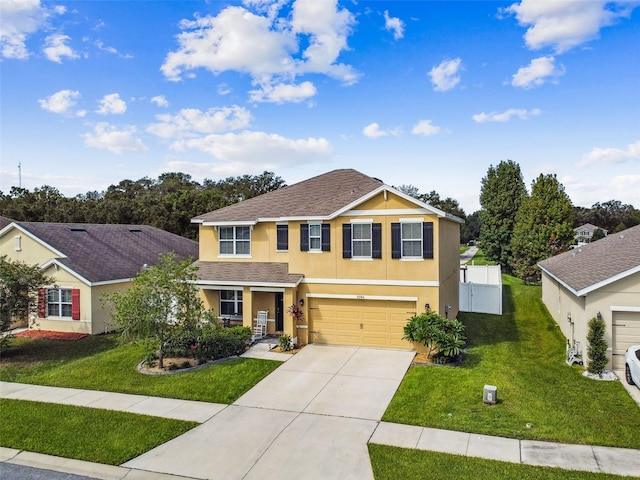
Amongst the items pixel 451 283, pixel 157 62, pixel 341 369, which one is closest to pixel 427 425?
pixel 341 369

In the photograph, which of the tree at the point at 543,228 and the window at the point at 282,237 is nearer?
the window at the point at 282,237

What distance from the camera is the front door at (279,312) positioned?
19.0 metres

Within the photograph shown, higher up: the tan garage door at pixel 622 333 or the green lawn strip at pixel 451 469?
the tan garage door at pixel 622 333

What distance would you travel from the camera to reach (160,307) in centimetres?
1443

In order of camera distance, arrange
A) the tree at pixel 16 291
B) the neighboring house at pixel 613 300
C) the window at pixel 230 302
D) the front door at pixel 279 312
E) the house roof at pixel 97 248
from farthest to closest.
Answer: the house roof at pixel 97 248 → the window at pixel 230 302 → the front door at pixel 279 312 → the tree at pixel 16 291 → the neighboring house at pixel 613 300

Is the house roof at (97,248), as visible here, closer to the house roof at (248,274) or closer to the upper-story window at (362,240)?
the house roof at (248,274)

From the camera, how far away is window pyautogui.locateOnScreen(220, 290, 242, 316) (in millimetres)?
19844

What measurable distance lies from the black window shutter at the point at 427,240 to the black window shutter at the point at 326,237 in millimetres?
3831

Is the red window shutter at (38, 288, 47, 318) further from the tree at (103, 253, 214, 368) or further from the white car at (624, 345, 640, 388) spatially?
the white car at (624, 345, 640, 388)

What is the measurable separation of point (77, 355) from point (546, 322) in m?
21.4

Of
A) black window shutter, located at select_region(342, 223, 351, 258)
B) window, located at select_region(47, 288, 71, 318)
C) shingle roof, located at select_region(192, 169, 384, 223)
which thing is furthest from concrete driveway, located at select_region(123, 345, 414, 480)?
window, located at select_region(47, 288, 71, 318)

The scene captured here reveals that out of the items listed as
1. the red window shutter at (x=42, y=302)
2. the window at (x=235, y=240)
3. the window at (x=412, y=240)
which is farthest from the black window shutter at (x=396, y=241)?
the red window shutter at (x=42, y=302)

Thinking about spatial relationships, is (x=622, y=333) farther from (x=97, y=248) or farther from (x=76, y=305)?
(x=97, y=248)

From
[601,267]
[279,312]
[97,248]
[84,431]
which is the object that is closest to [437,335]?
[601,267]
